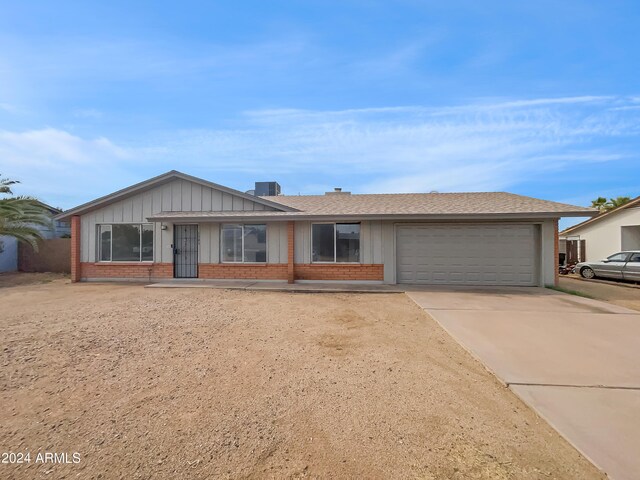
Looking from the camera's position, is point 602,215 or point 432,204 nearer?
point 432,204

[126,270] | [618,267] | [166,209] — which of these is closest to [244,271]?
[166,209]

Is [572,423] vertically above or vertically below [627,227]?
below

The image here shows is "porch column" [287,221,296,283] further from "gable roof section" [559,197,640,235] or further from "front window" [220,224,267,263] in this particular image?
"gable roof section" [559,197,640,235]

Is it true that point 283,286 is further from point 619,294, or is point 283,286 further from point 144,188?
point 619,294

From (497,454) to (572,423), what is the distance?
100cm

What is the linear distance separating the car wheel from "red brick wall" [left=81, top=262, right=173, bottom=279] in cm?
1923

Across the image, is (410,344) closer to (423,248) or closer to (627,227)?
(423,248)

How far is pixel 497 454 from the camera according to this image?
2.49m

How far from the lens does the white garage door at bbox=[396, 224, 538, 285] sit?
11.4m

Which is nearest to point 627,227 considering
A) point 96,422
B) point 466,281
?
point 466,281

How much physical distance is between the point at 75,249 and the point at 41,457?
13.1 m

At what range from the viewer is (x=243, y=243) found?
40.4 ft

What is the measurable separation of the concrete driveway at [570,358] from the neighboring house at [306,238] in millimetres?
3069

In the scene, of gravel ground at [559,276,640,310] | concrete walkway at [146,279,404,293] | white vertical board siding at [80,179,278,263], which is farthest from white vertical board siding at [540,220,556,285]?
white vertical board siding at [80,179,278,263]
